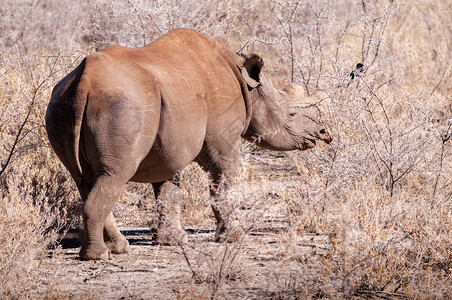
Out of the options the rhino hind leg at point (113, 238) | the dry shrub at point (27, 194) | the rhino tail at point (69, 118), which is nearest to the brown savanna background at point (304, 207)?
the dry shrub at point (27, 194)

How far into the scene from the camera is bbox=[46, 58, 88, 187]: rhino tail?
5625 millimetres

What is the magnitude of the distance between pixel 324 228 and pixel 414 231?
87 cm

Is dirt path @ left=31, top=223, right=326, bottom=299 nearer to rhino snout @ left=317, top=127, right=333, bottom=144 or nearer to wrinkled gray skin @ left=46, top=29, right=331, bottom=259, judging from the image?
wrinkled gray skin @ left=46, top=29, right=331, bottom=259

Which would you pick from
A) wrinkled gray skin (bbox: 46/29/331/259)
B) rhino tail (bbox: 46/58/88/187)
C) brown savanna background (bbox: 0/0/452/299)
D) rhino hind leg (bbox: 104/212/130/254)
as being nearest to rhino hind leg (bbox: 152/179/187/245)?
wrinkled gray skin (bbox: 46/29/331/259)

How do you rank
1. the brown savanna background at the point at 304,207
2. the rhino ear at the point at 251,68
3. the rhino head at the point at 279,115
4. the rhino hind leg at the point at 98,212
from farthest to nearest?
1. the rhino head at the point at 279,115
2. the rhino ear at the point at 251,68
3. the rhino hind leg at the point at 98,212
4. the brown savanna background at the point at 304,207

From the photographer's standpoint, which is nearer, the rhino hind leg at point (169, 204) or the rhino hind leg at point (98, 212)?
the rhino hind leg at point (98, 212)

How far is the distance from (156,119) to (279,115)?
1.94 m

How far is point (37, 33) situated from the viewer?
14.5 m

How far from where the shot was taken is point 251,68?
7.19 m

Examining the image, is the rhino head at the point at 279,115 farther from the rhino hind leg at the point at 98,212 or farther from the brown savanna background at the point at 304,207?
the rhino hind leg at the point at 98,212

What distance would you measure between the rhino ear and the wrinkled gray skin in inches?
0.4

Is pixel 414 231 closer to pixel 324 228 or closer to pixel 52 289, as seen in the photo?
pixel 324 228

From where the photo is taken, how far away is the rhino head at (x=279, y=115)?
7.24 metres

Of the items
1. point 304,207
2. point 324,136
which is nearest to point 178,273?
point 304,207
